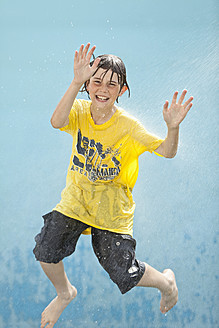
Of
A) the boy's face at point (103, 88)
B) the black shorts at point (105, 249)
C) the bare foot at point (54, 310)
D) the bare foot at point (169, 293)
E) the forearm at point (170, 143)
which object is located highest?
the boy's face at point (103, 88)

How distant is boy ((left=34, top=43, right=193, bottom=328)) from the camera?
1.49m

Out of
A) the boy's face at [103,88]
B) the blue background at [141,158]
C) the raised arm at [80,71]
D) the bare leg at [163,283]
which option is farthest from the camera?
the blue background at [141,158]

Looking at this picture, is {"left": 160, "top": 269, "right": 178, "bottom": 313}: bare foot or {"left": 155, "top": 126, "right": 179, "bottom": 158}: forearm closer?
{"left": 155, "top": 126, "right": 179, "bottom": 158}: forearm

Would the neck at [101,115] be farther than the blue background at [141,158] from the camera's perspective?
No

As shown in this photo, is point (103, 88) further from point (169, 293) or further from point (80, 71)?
point (169, 293)

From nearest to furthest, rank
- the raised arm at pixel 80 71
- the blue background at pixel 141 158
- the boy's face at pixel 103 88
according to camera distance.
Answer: the raised arm at pixel 80 71 → the boy's face at pixel 103 88 → the blue background at pixel 141 158

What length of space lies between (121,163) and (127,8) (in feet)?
6.10

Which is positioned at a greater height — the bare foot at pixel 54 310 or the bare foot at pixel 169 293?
the bare foot at pixel 169 293

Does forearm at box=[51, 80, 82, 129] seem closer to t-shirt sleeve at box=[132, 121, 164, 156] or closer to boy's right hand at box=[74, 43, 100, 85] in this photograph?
boy's right hand at box=[74, 43, 100, 85]

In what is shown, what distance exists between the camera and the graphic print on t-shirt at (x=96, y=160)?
1541 millimetres

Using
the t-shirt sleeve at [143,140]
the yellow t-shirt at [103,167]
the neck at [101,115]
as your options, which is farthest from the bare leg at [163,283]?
the neck at [101,115]

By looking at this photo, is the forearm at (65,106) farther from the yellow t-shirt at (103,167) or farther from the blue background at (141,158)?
the blue background at (141,158)

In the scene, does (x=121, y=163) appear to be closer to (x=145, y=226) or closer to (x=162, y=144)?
(x=162, y=144)

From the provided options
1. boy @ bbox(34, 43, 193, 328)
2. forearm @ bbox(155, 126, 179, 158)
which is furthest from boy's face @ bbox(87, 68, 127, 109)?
forearm @ bbox(155, 126, 179, 158)
